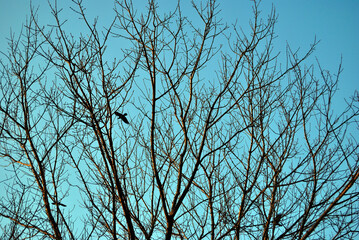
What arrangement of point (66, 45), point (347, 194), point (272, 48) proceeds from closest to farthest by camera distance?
point (347, 194) → point (66, 45) → point (272, 48)

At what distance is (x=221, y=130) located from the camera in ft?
13.9

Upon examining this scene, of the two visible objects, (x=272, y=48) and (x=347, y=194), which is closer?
(x=347, y=194)

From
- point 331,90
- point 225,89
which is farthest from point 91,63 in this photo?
point 331,90

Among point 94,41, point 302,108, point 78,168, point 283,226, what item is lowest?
point 283,226

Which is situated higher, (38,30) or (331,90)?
(38,30)

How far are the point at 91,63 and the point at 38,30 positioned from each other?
0.66 meters

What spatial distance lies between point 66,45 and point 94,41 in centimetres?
27

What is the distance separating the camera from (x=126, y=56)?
3.51 m

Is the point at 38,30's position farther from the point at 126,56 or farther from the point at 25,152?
the point at 25,152

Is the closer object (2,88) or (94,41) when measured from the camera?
(94,41)

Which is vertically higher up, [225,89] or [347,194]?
[225,89]

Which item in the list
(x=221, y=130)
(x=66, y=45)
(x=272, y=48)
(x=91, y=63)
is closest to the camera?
(x=66, y=45)

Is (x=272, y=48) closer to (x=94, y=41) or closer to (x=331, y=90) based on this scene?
(x=331, y=90)

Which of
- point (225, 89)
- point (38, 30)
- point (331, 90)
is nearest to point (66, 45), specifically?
point (38, 30)
